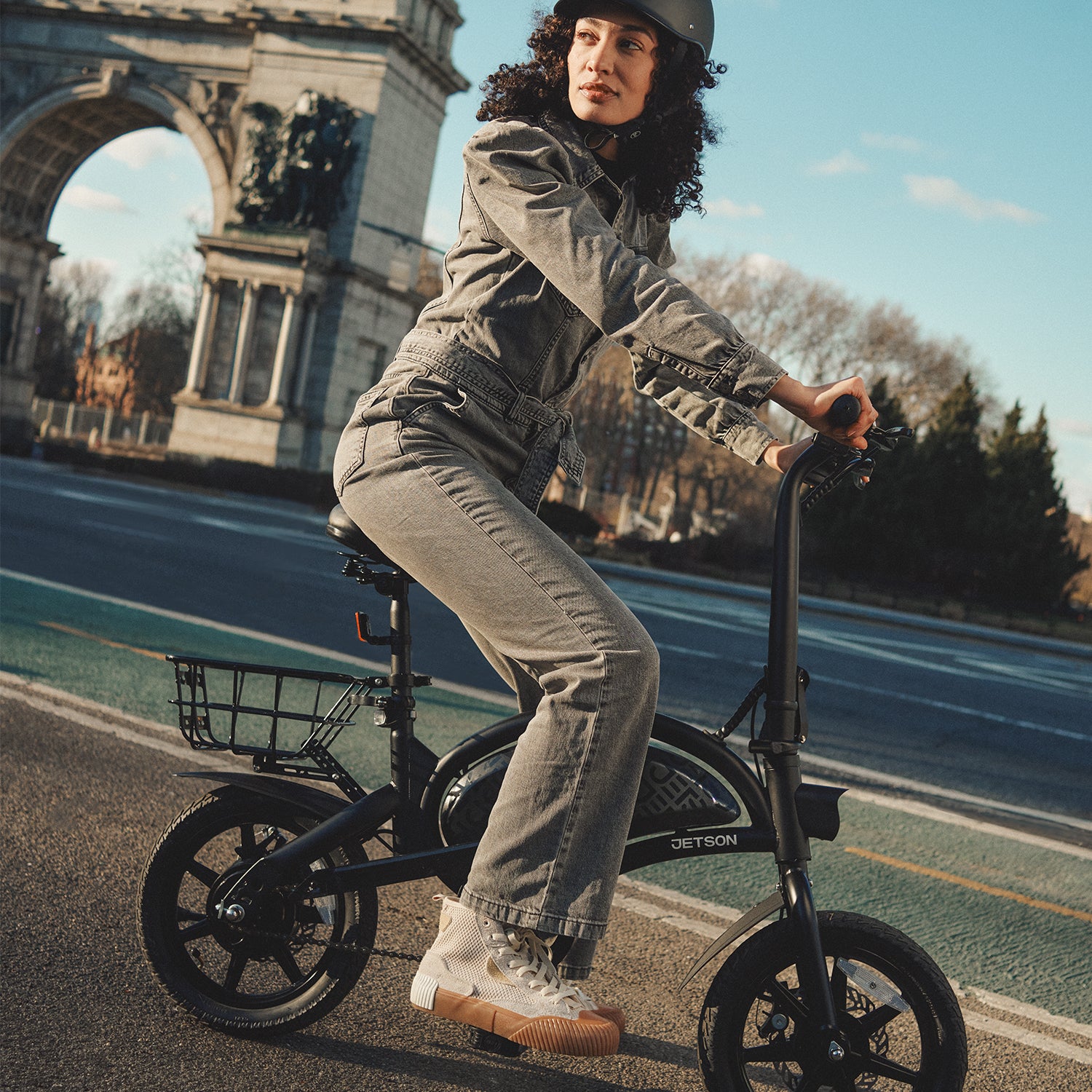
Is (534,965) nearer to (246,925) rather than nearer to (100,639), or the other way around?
(246,925)

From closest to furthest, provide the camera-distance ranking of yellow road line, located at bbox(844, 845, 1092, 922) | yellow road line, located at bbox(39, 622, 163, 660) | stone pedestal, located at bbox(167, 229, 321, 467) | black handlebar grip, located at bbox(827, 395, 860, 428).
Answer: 1. black handlebar grip, located at bbox(827, 395, 860, 428)
2. yellow road line, located at bbox(844, 845, 1092, 922)
3. yellow road line, located at bbox(39, 622, 163, 660)
4. stone pedestal, located at bbox(167, 229, 321, 467)

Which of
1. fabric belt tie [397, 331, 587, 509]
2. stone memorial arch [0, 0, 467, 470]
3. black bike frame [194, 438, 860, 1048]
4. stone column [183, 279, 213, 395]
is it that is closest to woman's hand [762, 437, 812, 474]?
black bike frame [194, 438, 860, 1048]

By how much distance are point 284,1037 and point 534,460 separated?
4.82ft

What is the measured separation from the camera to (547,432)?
2.65 meters

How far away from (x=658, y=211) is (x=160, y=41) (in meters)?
36.6

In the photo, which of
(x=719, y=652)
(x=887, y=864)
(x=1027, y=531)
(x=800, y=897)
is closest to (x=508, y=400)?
(x=800, y=897)

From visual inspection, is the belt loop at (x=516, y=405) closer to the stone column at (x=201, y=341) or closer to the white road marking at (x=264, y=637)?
the white road marking at (x=264, y=637)

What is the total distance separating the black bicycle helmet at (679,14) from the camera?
2.41m

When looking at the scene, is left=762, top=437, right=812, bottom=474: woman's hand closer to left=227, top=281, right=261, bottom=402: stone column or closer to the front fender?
the front fender

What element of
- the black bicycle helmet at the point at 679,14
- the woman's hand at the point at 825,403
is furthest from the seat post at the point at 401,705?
the black bicycle helmet at the point at 679,14

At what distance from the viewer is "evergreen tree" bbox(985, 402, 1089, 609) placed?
35938 mm

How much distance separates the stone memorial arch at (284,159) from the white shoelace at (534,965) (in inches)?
1194

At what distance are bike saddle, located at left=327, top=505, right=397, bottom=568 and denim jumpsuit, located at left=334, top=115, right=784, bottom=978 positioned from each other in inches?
2.8

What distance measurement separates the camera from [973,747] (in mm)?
8125
